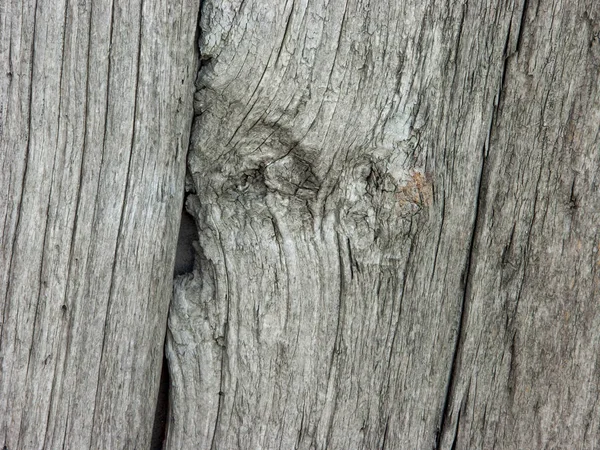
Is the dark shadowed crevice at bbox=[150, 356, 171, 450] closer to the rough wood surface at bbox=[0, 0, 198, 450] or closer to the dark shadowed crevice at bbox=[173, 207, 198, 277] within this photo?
the rough wood surface at bbox=[0, 0, 198, 450]

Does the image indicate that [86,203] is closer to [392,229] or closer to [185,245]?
[185,245]

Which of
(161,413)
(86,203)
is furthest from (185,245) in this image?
(161,413)

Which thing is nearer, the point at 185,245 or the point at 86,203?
the point at 86,203

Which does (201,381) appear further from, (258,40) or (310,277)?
(258,40)

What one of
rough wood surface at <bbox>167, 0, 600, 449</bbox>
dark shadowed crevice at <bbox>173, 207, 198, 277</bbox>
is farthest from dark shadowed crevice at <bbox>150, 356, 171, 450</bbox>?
dark shadowed crevice at <bbox>173, 207, 198, 277</bbox>

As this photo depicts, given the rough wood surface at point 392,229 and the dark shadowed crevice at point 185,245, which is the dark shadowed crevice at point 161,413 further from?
the dark shadowed crevice at point 185,245

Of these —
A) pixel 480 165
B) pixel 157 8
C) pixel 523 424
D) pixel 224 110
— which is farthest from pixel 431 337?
pixel 157 8
